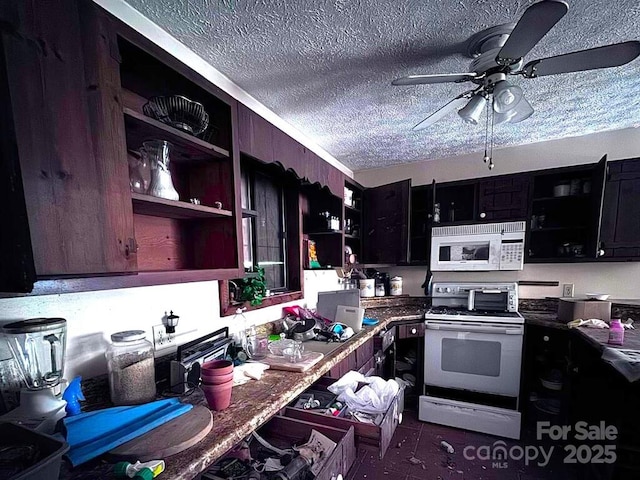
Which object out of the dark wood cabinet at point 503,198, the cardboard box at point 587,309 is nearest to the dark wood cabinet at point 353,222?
the dark wood cabinet at point 503,198

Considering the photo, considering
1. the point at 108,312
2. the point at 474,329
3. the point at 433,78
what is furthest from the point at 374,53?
the point at 474,329

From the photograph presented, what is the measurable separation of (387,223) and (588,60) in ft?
5.65

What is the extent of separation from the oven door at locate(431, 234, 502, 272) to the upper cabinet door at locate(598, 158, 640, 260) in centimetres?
71

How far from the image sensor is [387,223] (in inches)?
103

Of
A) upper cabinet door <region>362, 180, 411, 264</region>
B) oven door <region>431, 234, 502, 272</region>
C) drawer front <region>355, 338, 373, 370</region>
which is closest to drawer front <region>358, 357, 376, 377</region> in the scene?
drawer front <region>355, 338, 373, 370</region>

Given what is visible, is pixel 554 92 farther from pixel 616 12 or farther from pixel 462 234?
pixel 462 234

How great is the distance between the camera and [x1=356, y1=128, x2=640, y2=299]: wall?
7.38ft

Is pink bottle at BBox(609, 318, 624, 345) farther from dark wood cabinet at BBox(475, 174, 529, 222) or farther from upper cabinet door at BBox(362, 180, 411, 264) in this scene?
upper cabinet door at BBox(362, 180, 411, 264)

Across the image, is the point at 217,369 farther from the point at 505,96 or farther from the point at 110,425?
the point at 505,96

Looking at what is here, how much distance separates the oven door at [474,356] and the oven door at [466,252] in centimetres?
58

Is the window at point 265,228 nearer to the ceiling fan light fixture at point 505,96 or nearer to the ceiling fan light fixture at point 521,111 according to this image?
the ceiling fan light fixture at point 505,96

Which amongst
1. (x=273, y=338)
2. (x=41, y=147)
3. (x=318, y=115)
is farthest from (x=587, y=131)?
(x=41, y=147)

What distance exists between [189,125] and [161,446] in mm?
1018

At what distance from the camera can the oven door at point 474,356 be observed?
2.10 m
